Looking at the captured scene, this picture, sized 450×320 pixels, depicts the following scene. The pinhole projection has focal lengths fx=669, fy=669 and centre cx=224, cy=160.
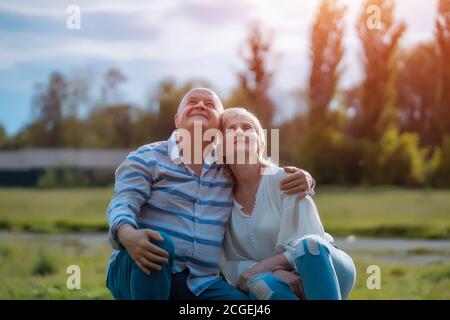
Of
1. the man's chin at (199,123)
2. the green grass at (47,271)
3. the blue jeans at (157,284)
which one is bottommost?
the green grass at (47,271)

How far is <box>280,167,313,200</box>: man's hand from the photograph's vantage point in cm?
212

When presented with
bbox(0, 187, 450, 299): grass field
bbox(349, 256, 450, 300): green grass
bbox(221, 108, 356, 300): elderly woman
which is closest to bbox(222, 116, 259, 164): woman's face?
bbox(221, 108, 356, 300): elderly woman

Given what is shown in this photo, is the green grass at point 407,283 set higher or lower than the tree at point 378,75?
lower

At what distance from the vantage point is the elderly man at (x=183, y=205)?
208 cm

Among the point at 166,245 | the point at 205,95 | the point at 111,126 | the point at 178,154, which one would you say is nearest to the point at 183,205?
the point at 178,154

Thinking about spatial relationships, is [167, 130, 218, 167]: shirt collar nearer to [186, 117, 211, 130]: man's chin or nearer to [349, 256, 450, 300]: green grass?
[186, 117, 211, 130]: man's chin

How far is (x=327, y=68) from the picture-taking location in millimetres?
9406

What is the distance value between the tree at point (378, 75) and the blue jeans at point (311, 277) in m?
6.72

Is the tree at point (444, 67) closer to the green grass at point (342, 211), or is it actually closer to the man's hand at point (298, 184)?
the green grass at point (342, 211)

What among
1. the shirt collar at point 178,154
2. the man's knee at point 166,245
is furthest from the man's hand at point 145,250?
the shirt collar at point 178,154

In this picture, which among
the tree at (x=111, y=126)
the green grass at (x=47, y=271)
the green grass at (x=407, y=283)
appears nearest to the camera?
the green grass at (x=47, y=271)

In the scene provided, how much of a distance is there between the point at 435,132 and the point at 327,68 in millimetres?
2150

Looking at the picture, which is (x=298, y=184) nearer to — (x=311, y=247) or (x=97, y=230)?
(x=311, y=247)

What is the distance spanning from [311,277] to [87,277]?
12.0ft
